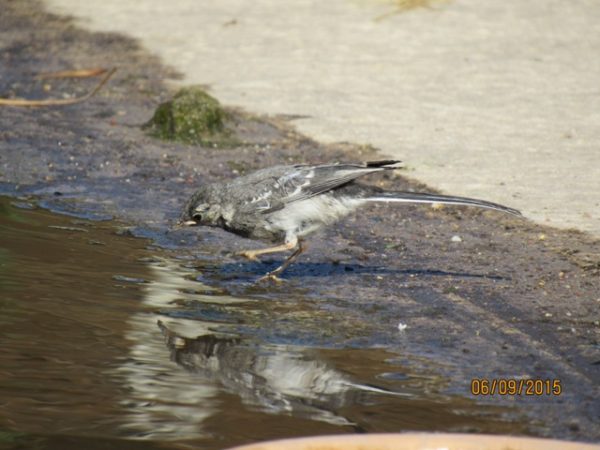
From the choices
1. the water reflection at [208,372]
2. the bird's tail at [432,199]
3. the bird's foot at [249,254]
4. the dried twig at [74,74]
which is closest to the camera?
the water reflection at [208,372]

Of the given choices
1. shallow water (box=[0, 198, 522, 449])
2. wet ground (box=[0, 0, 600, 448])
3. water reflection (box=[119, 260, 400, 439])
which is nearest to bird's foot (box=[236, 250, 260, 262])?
wet ground (box=[0, 0, 600, 448])

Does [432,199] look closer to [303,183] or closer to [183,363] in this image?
[303,183]

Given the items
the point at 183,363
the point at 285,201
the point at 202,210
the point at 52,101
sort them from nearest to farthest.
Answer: the point at 183,363 < the point at 202,210 < the point at 285,201 < the point at 52,101

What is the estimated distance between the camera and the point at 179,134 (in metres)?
12.6

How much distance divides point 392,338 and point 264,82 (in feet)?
27.1

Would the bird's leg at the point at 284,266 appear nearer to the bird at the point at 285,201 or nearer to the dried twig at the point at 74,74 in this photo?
the bird at the point at 285,201

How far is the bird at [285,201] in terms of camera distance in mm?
8414

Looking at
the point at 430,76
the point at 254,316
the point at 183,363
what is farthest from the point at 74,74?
the point at 183,363

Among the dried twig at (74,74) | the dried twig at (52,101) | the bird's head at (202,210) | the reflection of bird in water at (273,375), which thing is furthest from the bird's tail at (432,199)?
the dried twig at (74,74)

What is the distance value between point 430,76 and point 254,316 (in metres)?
7.89

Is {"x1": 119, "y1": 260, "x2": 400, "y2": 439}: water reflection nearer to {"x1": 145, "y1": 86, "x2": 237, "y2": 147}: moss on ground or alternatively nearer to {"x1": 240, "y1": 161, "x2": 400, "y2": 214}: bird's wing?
{"x1": 240, "y1": 161, "x2": 400, "y2": 214}: bird's wing

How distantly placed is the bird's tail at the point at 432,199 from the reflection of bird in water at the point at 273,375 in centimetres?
199

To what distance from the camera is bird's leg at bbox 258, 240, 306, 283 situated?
8.45 m

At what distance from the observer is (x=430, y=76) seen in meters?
14.7
